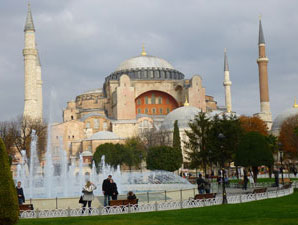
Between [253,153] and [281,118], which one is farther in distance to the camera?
[281,118]

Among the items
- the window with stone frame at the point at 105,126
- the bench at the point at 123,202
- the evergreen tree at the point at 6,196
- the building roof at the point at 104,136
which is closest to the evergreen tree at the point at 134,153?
the building roof at the point at 104,136

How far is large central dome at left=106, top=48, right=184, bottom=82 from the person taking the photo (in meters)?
59.8

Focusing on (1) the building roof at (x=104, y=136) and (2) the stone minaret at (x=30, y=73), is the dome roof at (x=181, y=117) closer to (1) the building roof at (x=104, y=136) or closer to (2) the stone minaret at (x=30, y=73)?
(1) the building roof at (x=104, y=136)

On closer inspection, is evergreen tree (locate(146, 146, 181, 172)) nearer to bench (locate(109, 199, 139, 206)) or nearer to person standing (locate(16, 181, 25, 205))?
bench (locate(109, 199, 139, 206))

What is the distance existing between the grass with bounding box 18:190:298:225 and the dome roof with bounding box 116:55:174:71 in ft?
165

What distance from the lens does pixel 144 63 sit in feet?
201

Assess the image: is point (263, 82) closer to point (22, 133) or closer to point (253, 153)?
point (22, 133)

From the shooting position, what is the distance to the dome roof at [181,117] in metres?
49.9

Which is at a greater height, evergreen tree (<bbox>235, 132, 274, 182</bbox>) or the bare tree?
the bare tree

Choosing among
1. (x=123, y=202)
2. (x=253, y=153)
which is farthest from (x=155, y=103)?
(x=123, y=202)

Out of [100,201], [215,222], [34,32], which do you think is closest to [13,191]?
[215,222]

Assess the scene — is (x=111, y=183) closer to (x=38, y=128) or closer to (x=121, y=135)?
(x=38, y=128)

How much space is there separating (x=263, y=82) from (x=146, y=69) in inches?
587

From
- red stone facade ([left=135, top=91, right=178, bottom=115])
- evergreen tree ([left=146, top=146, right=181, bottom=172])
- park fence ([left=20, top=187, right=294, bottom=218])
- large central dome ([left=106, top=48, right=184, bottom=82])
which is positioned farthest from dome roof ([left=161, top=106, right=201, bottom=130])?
park fence ([left=20, top=187, right=294, bottom=218])
